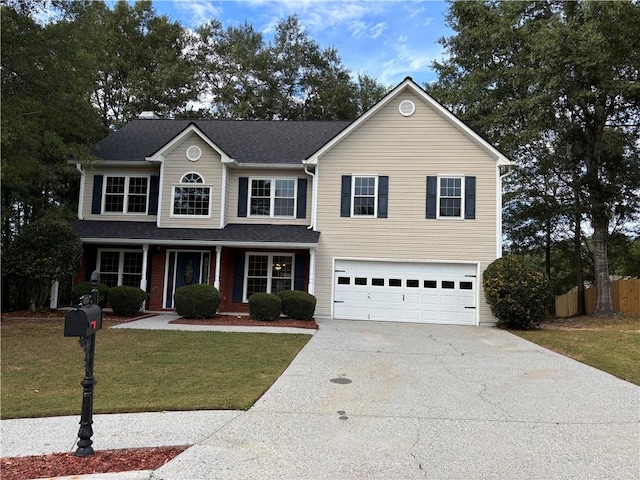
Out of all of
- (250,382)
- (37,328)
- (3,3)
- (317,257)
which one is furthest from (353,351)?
(3,3)

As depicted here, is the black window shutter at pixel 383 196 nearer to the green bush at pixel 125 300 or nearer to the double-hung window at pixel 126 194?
the green bush at pixel 125 300

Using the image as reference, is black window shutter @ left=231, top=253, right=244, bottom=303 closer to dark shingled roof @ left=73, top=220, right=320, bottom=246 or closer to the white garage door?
dark shingled roof @ left=73, top=220, right=320, bottom=246

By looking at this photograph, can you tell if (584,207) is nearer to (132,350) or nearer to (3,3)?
(132,350)

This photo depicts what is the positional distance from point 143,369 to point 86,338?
12.7 ft

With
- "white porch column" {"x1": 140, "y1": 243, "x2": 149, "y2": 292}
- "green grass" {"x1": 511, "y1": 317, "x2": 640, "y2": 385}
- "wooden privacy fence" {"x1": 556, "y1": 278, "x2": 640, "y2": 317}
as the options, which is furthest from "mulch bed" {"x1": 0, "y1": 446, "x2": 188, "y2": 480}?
"wooden privacy fence" {"x1": 556, "y1": 278, "x2": 640, "y2": 317}

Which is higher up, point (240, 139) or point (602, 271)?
point (240, 139)

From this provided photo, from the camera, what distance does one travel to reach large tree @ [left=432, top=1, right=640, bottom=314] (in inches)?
679

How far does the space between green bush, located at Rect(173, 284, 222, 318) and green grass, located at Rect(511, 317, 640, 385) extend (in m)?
9.29

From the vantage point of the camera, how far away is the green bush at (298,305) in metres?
14.5

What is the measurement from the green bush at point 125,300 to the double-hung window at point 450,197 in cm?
1057

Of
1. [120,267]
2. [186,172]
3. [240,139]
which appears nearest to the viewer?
[186,172]

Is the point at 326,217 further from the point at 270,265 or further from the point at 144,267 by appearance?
the point at 144,267

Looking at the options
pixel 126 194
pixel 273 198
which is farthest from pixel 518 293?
pixel 126 194

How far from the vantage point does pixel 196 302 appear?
14.2 metres
